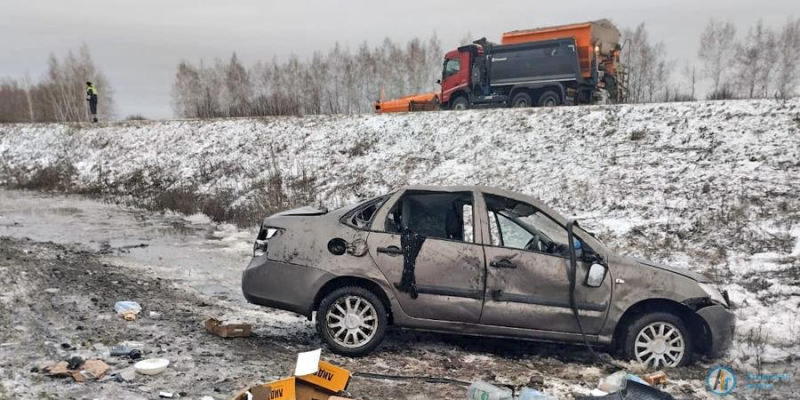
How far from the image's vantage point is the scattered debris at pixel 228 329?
5551mm

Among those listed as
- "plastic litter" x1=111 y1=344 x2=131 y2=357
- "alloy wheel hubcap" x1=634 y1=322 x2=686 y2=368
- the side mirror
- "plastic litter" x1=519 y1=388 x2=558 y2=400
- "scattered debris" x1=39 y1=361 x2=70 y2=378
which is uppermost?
the side mirror

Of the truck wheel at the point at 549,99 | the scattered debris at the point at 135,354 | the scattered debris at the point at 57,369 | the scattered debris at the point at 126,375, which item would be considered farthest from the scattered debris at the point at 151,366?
the truck wheel at the point at 549,99

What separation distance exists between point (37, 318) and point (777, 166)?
41.5ft

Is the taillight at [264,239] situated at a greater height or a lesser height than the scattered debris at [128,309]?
greater

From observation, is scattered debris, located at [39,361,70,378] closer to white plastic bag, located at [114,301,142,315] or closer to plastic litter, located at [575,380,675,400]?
white plastic bag, located at [114,301,142,315]

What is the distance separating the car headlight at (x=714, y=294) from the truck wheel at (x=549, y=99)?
1394cm

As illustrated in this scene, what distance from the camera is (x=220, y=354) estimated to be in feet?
16.5

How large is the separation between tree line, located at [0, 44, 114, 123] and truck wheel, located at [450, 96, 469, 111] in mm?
47693

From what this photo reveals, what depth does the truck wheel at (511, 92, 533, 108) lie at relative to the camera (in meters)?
18.9

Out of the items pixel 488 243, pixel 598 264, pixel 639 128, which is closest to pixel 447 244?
pixel 488 243

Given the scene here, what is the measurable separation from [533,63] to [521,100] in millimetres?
1361

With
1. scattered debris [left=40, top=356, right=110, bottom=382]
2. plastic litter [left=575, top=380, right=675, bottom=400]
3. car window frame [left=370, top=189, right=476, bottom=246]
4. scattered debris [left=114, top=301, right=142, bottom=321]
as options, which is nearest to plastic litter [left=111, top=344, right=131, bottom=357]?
scattered debris [left=40, top=356, right=110, bottom=382]

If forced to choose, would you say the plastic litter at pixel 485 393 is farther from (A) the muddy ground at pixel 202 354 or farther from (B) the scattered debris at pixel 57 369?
(B) the scattered debris at pixel 57 369

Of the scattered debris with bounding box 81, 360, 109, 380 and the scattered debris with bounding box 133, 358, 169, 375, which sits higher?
the scattered debris with bounding box 81, 360, 109, 380
